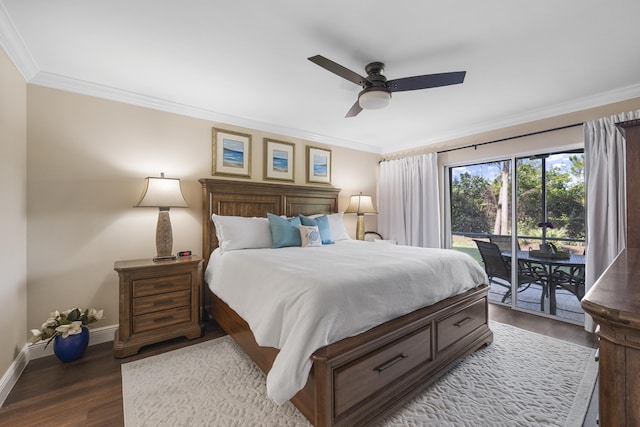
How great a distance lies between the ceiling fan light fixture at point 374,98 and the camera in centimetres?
220

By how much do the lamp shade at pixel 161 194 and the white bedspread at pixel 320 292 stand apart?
84cm

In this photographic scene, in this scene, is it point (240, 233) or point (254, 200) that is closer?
point (240, 233)

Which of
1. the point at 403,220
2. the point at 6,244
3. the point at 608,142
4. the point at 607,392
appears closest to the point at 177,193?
the point at 6,244

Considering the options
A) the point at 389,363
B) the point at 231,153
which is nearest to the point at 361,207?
the point at 231,153

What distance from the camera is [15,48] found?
204cm

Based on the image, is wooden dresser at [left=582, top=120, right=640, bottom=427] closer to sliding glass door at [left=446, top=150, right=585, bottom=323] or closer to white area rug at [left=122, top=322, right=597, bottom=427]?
white area rug at [left=122, top=322, right=597, bottom=427]

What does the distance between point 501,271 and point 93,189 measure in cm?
484

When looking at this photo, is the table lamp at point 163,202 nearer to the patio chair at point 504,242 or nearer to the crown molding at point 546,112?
the crown molding at point 546,112

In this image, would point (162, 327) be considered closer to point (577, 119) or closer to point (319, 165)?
point (319, 165)

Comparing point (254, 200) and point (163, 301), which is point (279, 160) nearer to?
point (254, 200)

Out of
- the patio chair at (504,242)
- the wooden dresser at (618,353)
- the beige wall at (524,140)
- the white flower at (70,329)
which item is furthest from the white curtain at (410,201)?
the white flower at (70,329)

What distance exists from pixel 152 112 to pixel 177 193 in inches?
→ 39.5

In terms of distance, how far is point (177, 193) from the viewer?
9.30 feet

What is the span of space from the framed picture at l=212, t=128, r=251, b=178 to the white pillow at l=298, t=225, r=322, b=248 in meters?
1.15
